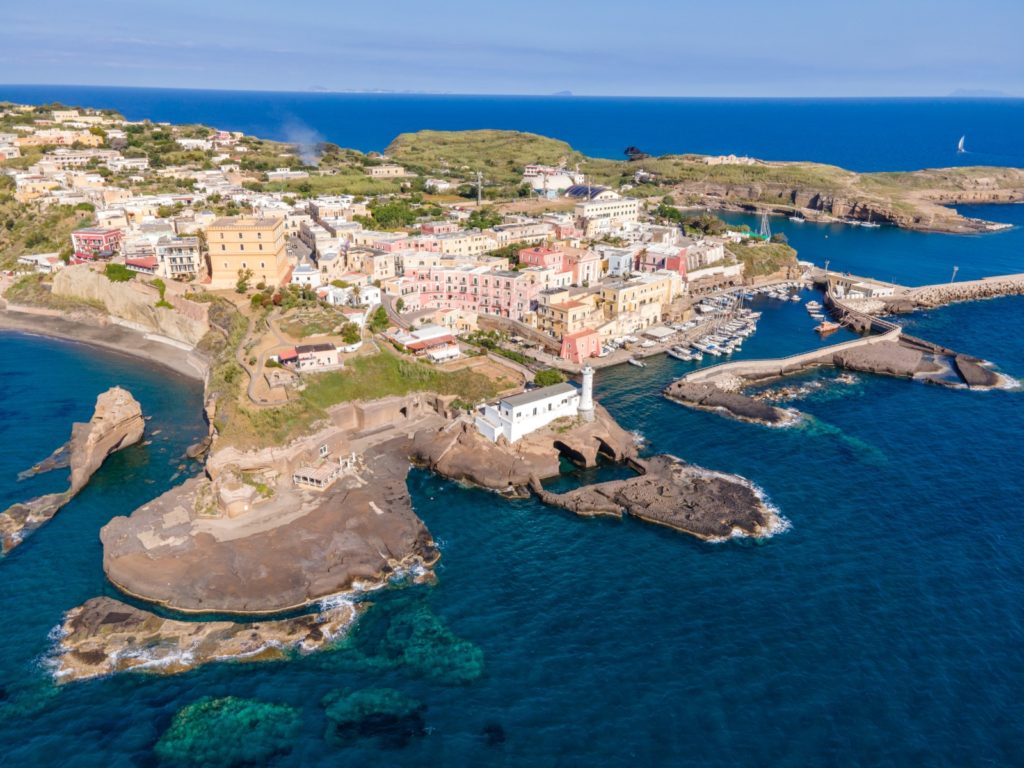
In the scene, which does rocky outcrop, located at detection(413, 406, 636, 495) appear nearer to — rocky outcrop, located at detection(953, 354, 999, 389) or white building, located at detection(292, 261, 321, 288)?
white building, located at detection(292, 261, 321, 288)

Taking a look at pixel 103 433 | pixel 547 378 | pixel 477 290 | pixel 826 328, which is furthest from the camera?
pixel 826 328

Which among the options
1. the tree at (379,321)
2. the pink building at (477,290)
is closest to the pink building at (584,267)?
the pink building at (477,290)

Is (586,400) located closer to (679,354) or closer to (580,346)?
(580,346)

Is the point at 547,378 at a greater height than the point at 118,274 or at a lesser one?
lesser

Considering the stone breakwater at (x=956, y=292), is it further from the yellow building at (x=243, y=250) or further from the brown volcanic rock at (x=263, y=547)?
the yellow building at (x=243, y=250)

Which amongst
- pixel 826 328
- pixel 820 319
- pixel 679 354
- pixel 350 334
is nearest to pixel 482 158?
pixel 820 319
